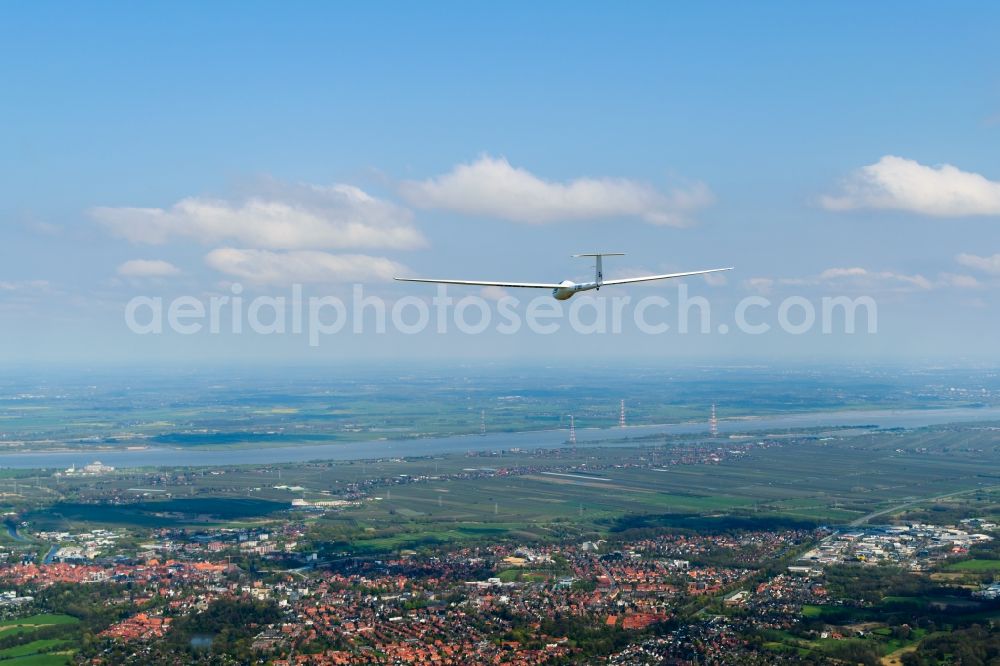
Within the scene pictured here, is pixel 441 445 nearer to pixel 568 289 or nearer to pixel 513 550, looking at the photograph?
pixel 513 550

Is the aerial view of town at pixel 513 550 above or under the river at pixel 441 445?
under

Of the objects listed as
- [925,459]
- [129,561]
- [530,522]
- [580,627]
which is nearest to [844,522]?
[530,522]

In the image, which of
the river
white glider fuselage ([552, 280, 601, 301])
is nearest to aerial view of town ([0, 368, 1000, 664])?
the river

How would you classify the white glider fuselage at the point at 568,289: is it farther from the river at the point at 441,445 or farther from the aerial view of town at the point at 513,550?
the river at the point at 441,445

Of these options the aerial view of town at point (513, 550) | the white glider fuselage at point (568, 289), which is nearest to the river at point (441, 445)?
the aerial view of town at point (513, 550)

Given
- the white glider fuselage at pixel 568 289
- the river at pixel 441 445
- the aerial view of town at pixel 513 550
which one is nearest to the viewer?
the white glider fuselage at pixel 568 289

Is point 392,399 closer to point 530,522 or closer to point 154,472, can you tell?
A: point 154,472

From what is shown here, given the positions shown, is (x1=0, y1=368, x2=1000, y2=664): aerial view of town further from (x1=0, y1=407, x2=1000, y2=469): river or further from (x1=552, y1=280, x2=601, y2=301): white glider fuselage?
(x1=552, y1=280, x2=601, y2=301): white glider fuselage

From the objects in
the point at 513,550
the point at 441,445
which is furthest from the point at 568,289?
the point at 441,445
